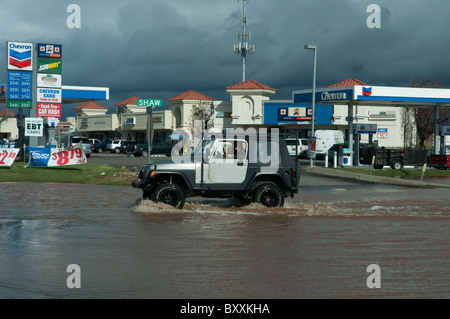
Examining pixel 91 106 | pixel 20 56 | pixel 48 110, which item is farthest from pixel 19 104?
pixel 91 106

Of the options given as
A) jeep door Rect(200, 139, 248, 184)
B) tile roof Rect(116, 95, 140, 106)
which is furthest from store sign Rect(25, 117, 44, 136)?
tile roof Rect(116, 95, 140, 106)

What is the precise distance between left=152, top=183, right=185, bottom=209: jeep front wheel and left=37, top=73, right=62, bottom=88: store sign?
24.7 m

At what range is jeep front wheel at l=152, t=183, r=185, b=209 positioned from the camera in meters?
14.2

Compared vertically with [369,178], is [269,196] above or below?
above

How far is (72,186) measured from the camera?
2217 centimetres

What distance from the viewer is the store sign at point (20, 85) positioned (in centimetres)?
3597

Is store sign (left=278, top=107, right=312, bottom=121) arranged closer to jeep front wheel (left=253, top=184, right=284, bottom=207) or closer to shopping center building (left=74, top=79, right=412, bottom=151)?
shopping center building (left=74, top=79, right=412, bottom=151)

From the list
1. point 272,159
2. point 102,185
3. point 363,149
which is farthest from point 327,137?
point 272,159

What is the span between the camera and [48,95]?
1442 inches

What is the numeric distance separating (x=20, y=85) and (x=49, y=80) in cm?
174

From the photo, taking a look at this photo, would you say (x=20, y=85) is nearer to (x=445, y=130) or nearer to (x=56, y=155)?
(x=56, y=155)

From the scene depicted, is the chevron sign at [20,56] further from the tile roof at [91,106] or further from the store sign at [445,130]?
the tile roof at [91,106]

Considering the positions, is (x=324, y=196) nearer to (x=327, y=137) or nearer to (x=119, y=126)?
(x=327, y=137)

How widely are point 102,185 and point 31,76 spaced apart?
16.4 m
